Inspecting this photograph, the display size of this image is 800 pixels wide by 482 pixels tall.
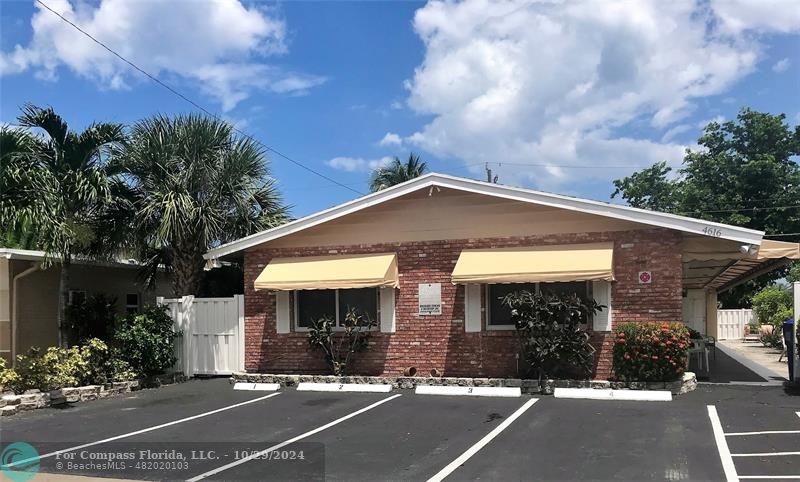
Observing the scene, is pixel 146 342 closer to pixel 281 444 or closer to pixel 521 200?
pixel 281 444

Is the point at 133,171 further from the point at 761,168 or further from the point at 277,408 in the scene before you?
the point at 761,168

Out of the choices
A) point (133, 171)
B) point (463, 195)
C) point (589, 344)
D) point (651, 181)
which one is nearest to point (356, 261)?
point (463, 195)

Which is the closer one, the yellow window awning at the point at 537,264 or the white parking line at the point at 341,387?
the yellow window awning at the point at 537,264

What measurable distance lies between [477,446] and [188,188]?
978 cm

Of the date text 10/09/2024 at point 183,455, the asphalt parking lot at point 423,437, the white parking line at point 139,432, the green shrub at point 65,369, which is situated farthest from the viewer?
the green shrub at point 65,369

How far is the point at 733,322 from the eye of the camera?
32.6 meters

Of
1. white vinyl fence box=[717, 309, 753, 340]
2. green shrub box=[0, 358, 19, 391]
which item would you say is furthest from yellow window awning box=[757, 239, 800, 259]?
white vinyl fence box=[717, 309, 753, 340]

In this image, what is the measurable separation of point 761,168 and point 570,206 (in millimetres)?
21394

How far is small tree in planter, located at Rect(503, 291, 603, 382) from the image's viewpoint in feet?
36.6

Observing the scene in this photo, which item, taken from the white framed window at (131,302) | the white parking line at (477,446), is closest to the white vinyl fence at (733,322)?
the white parking line at (477,446)

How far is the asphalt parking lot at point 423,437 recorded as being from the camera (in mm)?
6594

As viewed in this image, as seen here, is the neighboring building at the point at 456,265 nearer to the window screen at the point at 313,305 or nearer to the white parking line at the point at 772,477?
the window screen at the point at 313,305

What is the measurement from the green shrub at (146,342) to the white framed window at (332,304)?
285 cm

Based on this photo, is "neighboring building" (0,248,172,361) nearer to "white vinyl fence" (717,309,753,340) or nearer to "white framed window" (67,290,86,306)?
"white framed window" (67,290,86,306)
